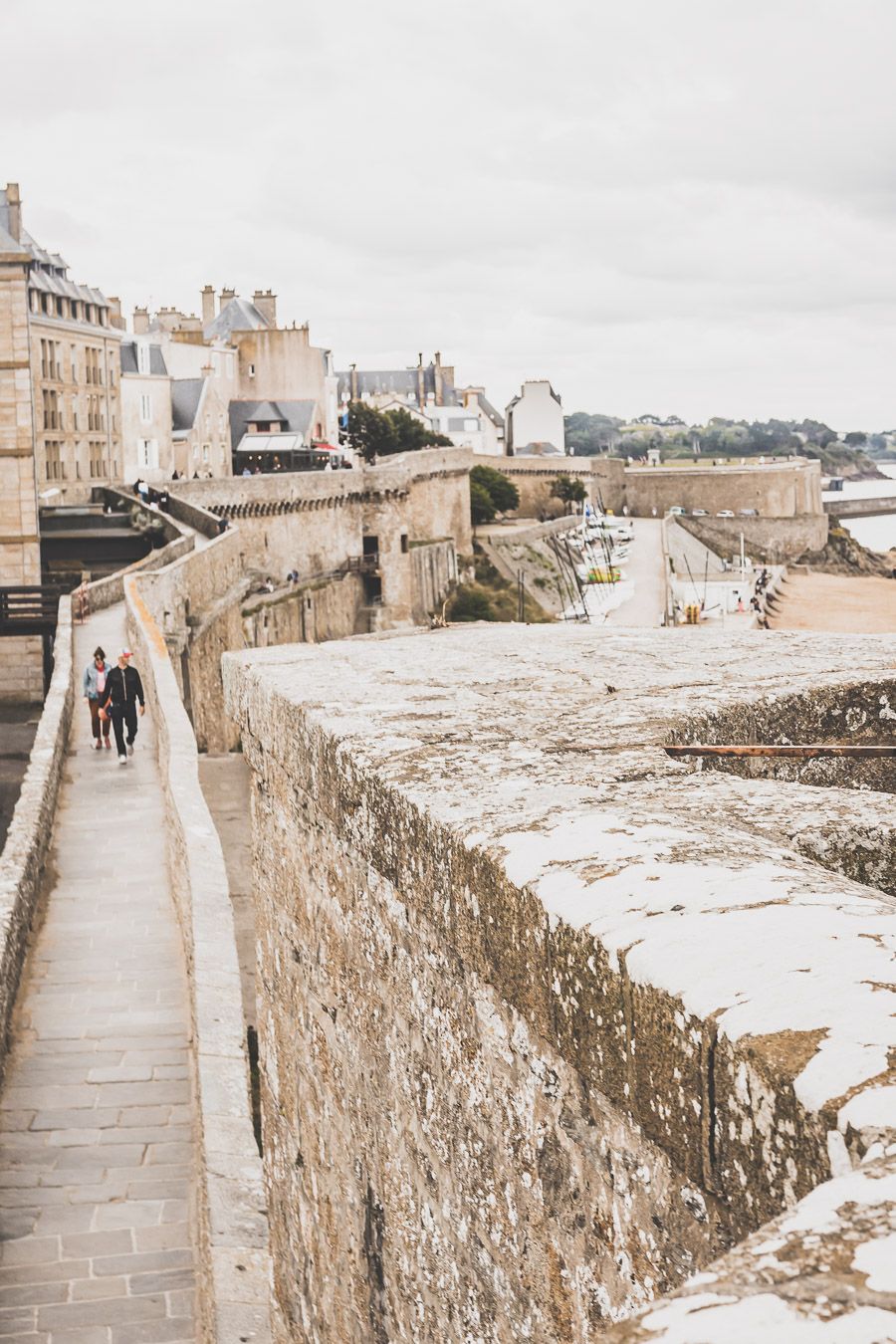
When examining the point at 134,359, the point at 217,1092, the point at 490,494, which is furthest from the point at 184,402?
the point at 217,1092

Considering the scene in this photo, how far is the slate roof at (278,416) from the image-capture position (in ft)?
227

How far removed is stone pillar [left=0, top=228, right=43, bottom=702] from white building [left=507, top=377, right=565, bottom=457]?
87110 millimetres

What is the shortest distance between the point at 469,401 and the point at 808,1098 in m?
112

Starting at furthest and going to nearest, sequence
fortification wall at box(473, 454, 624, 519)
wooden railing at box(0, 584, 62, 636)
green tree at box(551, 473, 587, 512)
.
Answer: green tree at box(551, 473, 587, 512) < fortification wall at box(473, 454, 624, 519) < wooden railing at box(0, 584, 62, 636)

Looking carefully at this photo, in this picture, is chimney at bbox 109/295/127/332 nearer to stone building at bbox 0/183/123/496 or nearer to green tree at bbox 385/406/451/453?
stone building at bbox 0/183/123/496

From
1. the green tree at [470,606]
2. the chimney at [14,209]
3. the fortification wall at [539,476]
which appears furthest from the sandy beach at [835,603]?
the chimney at [14,209]

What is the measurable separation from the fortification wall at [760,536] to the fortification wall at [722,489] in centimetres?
158

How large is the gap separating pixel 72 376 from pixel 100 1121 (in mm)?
50865

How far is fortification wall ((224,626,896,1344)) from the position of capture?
1621mm

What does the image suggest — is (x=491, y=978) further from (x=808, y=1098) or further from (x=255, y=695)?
(x=255, y=695)

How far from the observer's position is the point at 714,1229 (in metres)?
1.71

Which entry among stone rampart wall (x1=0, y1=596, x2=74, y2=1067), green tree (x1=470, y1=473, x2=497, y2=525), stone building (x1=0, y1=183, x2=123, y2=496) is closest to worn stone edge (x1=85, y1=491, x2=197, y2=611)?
stone rampart wall (x1=0, y1=596, x2=74, y2=1067)

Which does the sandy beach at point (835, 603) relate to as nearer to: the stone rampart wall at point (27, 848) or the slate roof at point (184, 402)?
the slate roof at point (184, 402)

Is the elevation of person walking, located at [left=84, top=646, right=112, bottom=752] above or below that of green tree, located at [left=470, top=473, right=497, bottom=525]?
below
